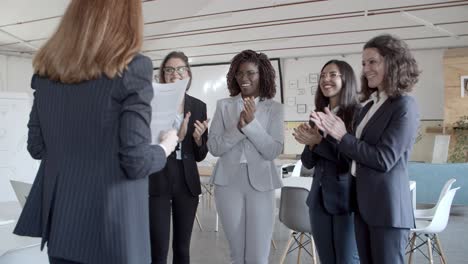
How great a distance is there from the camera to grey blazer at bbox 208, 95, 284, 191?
229 centimetres

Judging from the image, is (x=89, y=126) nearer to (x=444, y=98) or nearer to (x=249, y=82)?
(x=249, y=82)

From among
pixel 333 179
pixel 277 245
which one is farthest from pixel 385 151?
pixel 277 245

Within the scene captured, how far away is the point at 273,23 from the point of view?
7.89 m

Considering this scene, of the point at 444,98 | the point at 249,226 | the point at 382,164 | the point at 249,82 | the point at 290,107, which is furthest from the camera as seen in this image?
the point at 290,107

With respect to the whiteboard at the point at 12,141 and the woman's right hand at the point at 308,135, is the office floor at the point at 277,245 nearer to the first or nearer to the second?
the whiteboard at the point at 12,141

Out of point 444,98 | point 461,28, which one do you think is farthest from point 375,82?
point 444,98

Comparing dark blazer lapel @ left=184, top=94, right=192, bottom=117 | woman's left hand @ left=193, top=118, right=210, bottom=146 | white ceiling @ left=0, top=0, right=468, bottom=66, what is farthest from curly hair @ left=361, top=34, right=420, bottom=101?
white ceiling @ left=0, top=0, right=468, bottom=66

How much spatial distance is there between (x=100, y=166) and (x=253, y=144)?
1219 mm

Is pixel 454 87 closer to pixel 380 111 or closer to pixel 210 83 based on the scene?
pixel 210 83

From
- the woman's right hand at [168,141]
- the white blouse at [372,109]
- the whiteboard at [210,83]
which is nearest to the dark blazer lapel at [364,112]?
→ the white blouse at [372,109]

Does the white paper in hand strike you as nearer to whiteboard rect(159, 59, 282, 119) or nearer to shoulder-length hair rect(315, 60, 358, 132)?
shoulder-length hair rect(315, 60, 358, 132)

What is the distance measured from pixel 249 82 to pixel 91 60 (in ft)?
4.32

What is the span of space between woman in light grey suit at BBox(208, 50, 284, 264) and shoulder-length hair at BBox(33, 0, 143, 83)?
1.11 meters

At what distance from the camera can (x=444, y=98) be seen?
965 centimetres
